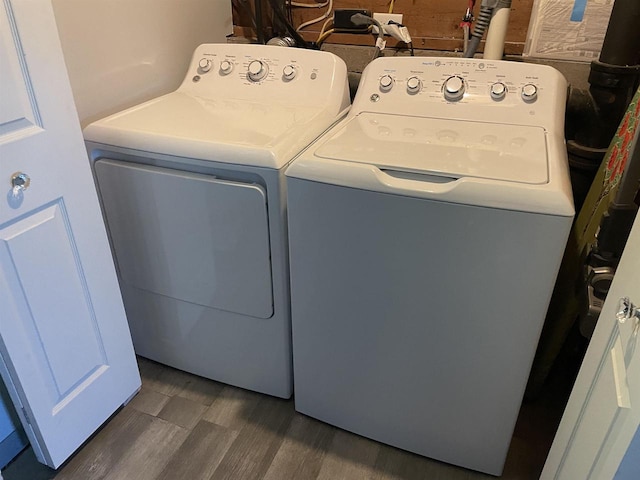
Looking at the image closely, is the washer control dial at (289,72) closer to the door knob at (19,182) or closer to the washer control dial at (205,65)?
the washer control dial at (205,65)

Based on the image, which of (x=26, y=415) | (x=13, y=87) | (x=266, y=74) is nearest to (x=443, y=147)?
(x=266, y=74)

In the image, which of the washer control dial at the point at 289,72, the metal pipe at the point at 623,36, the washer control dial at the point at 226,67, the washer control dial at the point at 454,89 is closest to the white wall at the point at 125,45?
the washer control dial at the point at 226,67

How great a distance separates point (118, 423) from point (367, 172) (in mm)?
1147

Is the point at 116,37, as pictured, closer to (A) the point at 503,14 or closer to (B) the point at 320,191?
(B) the point at 320,191

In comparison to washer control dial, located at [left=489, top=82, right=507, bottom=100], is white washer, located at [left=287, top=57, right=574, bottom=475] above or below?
below

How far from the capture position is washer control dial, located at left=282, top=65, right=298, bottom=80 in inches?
66.2

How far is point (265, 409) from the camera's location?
1.67 meters

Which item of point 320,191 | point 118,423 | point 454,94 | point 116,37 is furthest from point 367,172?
point 118,423

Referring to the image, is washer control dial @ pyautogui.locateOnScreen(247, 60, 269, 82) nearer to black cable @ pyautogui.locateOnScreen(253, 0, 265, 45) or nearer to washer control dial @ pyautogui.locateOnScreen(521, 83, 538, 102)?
black cable @ pyautogui.locateOnScreen(253, 0, 265, 45)

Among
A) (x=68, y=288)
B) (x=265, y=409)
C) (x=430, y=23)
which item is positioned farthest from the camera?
(x=430, y=23)

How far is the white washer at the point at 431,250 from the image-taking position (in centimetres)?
113

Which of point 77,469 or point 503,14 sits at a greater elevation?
point 503,14

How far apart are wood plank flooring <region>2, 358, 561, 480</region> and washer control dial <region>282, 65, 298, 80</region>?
1.08 m

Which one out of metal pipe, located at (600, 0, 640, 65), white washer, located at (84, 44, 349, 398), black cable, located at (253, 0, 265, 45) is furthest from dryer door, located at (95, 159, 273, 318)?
metal pipe, located at (600, 0, 640, 65)
